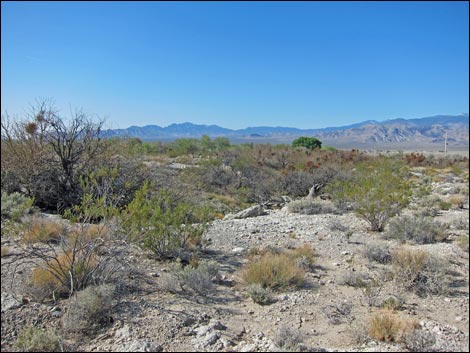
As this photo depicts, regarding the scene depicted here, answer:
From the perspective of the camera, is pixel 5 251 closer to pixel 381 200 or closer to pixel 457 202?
pixel 381 200

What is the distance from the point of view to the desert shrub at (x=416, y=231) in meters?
7.79

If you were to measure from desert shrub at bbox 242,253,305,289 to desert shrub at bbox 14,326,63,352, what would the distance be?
8.87ft

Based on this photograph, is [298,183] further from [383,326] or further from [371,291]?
[383,326]

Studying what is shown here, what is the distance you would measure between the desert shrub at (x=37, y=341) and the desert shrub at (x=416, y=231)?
679 centimetres

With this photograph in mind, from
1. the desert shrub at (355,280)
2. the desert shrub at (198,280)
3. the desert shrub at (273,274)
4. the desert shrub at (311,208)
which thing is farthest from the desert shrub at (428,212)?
the desert shrub at (198,280)

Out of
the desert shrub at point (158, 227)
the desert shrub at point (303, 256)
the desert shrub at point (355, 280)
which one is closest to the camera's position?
the desert shrub at point (355, 280)

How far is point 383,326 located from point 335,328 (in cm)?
55

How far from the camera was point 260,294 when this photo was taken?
5066 millimetres

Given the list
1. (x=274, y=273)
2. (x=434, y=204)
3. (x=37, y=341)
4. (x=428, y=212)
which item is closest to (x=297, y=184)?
(x=434, y=204)

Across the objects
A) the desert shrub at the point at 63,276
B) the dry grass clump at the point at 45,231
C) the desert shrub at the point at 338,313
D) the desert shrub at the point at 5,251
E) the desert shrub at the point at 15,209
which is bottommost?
the desert shrub at the point at 338,313

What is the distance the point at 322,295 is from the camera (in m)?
5.33

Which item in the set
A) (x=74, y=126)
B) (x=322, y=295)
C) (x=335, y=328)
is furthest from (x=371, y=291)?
(x=74, y=126)

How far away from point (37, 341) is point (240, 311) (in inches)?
90.5

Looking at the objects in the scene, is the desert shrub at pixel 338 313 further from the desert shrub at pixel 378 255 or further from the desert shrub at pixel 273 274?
the desert shrub at pixel 378 255
